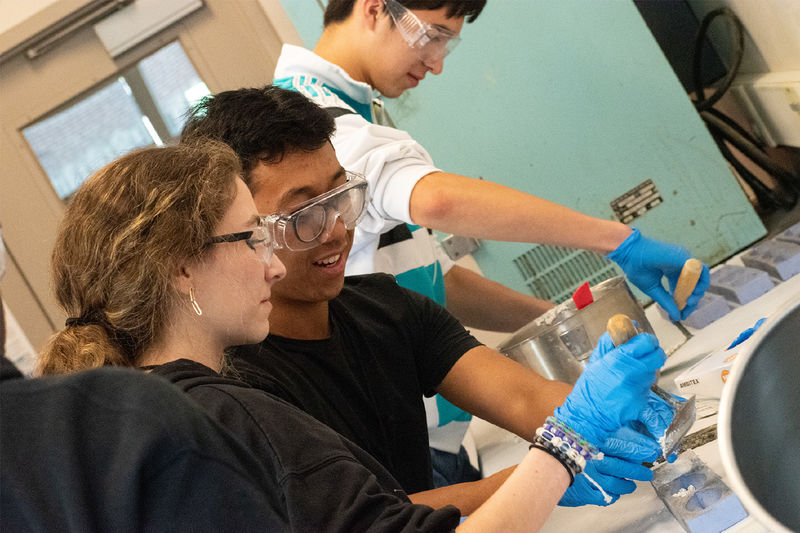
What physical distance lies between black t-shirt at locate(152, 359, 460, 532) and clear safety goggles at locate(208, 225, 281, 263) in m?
0.21

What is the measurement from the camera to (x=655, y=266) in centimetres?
156

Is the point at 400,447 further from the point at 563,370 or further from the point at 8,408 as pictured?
the point at 8,408

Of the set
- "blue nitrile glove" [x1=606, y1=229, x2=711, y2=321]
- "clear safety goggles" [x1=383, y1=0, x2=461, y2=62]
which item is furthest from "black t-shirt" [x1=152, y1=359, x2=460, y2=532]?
"clear safety goggles" [x1=383, y1=0, x2=461, y2=62]

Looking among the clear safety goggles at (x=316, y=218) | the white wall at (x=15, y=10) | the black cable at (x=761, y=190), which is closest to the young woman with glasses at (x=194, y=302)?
the clear safety goggles at (x=316, y=218)

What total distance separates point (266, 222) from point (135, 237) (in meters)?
0.23

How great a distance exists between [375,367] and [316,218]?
284mm

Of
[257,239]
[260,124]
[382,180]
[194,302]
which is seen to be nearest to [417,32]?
[382,180]

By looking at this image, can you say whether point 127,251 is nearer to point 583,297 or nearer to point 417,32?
point 583,297

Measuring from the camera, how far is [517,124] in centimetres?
226

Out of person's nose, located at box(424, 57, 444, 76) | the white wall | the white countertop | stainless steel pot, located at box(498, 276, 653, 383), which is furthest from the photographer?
the white wall

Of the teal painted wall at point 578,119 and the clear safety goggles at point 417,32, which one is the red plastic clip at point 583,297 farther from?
the teal painted wall at point 578,119

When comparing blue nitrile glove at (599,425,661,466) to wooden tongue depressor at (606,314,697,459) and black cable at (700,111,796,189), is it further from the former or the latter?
black cable at (700,111,796,189)

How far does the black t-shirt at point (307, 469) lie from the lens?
716 mm

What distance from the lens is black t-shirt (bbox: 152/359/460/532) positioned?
0.72 metres
